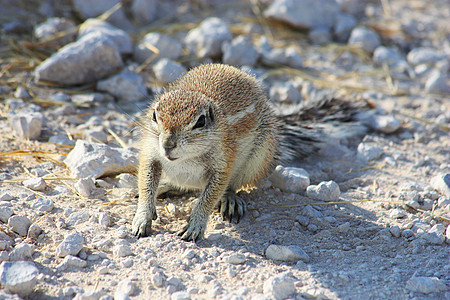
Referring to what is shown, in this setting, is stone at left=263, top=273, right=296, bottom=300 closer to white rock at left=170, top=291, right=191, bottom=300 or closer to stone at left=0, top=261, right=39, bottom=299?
white rock at left=170, top=291, right=191, bottom=300

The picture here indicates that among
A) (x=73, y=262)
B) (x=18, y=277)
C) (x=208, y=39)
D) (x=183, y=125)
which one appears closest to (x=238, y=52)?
(x=208, y=39)

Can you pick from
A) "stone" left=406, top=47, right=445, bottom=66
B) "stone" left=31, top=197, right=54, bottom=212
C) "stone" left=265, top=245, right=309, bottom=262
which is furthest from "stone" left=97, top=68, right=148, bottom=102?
"stone" left=406, top=47, right=445, bottom=66

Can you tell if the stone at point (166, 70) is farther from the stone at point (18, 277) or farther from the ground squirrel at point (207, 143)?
the stone at point (18, 277)

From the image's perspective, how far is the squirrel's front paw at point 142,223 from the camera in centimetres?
292

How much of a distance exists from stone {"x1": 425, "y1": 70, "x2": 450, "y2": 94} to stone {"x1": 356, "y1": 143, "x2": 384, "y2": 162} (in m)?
1.70

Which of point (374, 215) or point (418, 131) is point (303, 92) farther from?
point (374, 215)

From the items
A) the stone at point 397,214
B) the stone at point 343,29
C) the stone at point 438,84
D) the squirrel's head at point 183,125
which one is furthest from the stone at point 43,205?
the stone at point 343,29

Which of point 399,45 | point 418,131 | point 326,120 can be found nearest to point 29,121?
point 326,120

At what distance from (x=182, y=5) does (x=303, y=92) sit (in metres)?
2.88

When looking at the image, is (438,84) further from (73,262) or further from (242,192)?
(73,262)

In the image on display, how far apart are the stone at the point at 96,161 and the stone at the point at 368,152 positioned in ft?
6.95

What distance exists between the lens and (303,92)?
17.4ft

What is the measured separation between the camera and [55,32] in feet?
17.8

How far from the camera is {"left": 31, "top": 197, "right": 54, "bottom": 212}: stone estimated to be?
117 inches
